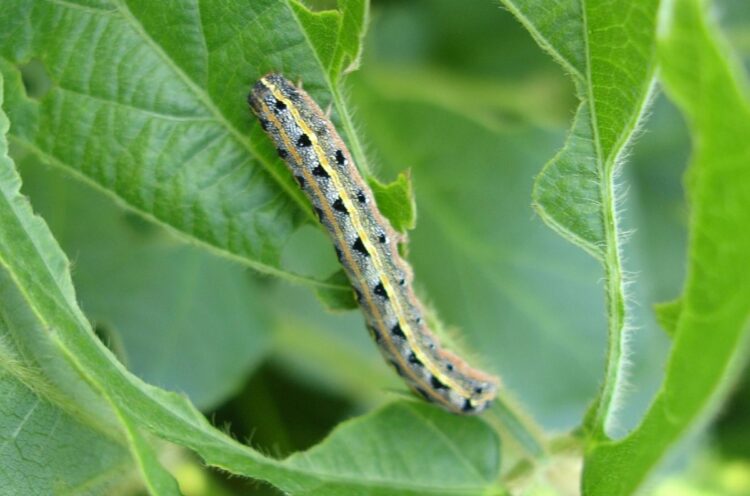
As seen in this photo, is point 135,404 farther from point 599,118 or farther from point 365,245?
point 599,118

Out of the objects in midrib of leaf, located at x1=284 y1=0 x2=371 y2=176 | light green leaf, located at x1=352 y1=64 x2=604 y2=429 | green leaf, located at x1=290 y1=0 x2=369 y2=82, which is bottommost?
light green leaf, located at x1=352 y1=64 x2=604 y2=429

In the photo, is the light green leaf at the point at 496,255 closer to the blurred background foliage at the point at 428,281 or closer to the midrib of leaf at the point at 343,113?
the blurred background foliage at the point at 428,281

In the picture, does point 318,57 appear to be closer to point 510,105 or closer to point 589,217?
point 589,217

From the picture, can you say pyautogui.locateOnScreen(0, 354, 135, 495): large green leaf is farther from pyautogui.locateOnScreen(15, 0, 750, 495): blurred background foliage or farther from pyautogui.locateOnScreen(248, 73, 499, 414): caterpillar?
pyautogui.locateOnScreen(15, 0, 750, 495): blurred background foliage

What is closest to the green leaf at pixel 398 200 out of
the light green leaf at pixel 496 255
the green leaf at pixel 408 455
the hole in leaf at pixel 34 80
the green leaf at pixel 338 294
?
the green leaf at pixel 338 294

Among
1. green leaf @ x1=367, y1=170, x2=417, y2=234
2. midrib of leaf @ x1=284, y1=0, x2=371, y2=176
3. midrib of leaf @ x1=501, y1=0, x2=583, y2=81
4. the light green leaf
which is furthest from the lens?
the light green leaf

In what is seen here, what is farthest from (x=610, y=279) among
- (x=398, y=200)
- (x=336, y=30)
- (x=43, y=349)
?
(x=43, y=349)

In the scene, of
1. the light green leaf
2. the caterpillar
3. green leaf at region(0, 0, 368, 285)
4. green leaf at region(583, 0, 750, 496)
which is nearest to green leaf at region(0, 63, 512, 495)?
the caterpillar
